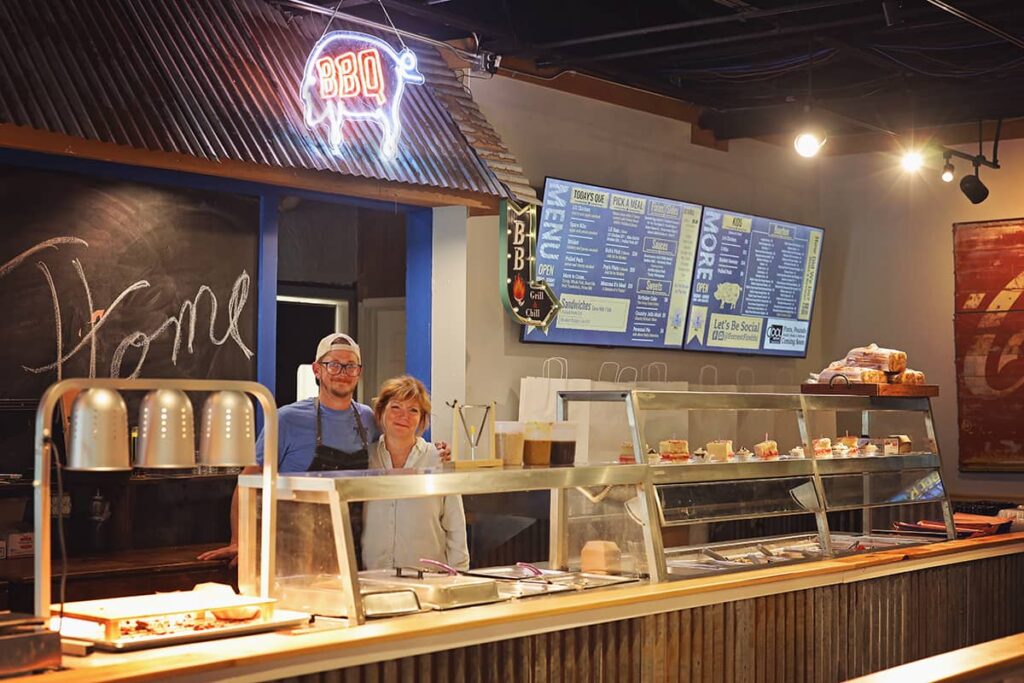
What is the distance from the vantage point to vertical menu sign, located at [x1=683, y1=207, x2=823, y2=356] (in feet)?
31.1

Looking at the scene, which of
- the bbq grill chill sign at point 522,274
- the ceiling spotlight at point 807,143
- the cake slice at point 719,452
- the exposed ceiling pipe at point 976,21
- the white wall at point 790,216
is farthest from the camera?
the white wall at point 790,216

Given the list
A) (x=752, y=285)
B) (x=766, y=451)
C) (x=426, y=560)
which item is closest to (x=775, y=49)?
(x=752, y=285)

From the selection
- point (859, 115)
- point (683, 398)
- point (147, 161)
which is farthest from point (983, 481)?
point (147, 161)

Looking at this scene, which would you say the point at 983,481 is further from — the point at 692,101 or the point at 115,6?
the point at 115,6

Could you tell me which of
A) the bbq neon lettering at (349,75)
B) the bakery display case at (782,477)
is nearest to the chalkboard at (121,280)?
the bbq neon lettering at (349,75)

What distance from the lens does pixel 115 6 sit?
5941mm

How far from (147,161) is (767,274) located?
18.6 feet

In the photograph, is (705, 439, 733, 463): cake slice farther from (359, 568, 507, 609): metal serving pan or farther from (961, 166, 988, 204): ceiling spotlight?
(961, 166, 988, 204): ceiling spotlight

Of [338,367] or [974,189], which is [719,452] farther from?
[974,189]

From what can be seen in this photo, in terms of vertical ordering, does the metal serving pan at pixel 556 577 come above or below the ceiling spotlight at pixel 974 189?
below

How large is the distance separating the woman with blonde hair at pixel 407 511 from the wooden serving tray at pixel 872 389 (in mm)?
2301

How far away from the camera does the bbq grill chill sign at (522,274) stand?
24.3 ft

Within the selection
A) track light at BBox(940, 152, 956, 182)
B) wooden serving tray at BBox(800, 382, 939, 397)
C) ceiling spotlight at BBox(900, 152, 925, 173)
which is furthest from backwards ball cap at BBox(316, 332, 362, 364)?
track light at BBox(940, 152, 956, 182)

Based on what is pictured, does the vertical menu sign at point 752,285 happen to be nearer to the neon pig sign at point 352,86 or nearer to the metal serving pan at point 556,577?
the neon pig sign at point 352,86
